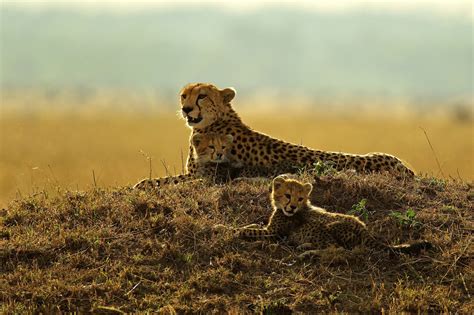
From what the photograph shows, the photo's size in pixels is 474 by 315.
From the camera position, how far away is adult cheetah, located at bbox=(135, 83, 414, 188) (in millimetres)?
9070

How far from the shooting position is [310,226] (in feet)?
23.1

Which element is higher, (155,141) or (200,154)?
(200,154)

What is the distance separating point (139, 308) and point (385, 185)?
2733mm

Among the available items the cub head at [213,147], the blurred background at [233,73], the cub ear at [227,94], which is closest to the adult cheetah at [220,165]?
the cub head at [213,147]

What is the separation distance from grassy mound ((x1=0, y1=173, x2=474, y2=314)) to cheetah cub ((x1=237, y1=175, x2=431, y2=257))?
10 centimetres

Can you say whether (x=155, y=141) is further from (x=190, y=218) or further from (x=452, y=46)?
(x=452, y=46)

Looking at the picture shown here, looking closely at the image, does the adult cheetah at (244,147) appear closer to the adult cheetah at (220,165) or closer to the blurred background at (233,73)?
the adult cheetah at (220,165)

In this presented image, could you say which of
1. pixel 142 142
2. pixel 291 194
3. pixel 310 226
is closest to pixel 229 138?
pixel 291 194

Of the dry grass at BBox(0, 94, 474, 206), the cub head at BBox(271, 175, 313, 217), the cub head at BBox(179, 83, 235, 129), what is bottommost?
the dry grass at BBox(0, 94, 474, 206)

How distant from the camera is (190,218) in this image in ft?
24.6

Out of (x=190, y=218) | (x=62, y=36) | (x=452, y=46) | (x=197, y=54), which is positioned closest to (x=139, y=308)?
(x=190, y=218)

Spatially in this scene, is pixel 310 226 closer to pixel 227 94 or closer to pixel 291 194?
pixel 291 194

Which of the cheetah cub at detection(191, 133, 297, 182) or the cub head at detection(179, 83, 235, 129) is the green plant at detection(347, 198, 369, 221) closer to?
the cheetah cub at detection(191, 133, 297, 182)

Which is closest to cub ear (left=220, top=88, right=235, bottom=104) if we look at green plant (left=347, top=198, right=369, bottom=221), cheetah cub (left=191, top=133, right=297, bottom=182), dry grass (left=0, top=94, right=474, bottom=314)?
cheetah cub (left=191, top=133, right=297, bottom=182)
